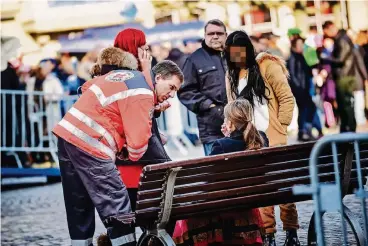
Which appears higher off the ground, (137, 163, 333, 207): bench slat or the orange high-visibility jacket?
the orange high-visibility jacket

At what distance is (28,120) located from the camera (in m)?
17.2

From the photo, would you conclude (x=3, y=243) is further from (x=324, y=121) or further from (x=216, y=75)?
(x=324, y=121)

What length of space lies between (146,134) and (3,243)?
13.3 feet

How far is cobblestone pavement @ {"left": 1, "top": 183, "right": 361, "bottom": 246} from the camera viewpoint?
9781 millimetres

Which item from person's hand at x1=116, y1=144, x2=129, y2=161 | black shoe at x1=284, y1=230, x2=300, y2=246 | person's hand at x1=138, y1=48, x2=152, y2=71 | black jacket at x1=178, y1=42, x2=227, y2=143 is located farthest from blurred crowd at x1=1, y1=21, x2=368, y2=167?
person's hand at x1=116, y1=144, x2=129, y2=161

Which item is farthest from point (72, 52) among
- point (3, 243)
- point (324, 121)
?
point (3, 243)

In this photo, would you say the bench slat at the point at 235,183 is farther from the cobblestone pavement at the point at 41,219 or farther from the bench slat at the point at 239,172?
the cobblestone pavement at the point at 41,219

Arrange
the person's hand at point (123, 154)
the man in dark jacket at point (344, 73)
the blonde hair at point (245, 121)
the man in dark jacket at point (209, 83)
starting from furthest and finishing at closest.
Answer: the man in dark jacket at point (344, 73) < the man in dark jacket at point (209, 83) < the blonde hair at point (245, 121) < the person's hand at point (123, 154)

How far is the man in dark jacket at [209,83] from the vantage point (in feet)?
31.9

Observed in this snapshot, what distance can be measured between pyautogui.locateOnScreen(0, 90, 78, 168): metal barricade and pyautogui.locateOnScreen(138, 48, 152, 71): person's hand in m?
9.48

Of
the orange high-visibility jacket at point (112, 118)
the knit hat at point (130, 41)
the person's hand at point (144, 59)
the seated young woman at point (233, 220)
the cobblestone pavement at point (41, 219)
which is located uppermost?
the knit hat at point (130, 41)

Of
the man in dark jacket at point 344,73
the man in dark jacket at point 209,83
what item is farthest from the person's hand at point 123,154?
the man in dark jacket at point 344,73

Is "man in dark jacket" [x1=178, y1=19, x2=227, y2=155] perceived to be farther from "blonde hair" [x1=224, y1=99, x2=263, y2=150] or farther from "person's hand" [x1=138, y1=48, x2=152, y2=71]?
"person's hand" [x1=138, y1=48, x2=152, y2=71]

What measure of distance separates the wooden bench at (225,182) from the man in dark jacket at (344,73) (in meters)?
10.8
